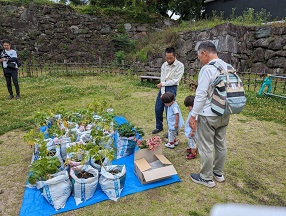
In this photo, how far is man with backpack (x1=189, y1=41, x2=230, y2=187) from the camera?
2277mm

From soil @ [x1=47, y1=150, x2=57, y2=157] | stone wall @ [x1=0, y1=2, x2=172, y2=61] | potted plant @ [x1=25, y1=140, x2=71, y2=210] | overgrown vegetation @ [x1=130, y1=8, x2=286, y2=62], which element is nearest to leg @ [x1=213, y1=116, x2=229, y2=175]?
potted plant @ [x1=25, y1=140, x2=71, y2=210]

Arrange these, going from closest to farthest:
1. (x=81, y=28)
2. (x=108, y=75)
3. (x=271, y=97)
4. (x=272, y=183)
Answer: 1. (x=272, y=183)
2. (x=271, y=97)
3. (x=108, y=75)
4. (x=81, y=28)

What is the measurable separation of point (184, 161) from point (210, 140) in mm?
895

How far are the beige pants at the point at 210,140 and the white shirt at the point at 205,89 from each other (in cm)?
9

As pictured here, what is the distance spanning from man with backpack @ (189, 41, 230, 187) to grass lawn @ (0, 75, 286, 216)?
333mm

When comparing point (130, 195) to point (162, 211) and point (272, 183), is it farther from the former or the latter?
point (272, 183)

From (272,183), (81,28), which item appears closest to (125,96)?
(272,183)

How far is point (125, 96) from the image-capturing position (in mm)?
6871

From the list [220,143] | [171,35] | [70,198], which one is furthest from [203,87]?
[171,35]

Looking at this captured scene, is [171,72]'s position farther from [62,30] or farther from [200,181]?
[62,30]

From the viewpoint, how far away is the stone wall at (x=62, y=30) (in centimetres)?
1254

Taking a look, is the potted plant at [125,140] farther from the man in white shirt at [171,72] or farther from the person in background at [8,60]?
the person in background at [8,60]

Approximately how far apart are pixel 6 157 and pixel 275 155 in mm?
4227

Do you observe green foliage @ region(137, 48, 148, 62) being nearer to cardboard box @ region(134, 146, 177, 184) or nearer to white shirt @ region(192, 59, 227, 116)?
cardboard box @ region(134, 146, 177, 184)
